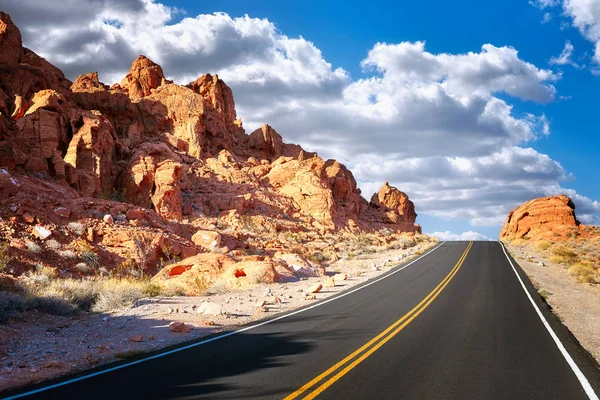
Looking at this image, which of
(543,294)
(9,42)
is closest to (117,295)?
(543,294)

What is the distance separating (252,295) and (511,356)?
1070 centimetres

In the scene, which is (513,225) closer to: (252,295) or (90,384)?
(252,295)

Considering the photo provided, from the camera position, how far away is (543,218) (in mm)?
68062

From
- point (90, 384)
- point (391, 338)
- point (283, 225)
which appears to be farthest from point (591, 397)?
point (283, 225)

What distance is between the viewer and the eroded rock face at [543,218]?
65250 millimetres

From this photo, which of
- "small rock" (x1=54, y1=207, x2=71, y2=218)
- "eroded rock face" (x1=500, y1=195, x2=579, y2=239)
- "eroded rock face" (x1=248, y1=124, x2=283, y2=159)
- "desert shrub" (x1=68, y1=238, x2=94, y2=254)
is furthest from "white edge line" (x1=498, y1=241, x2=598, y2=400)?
"eroded rock face" (x1=248, y1=124, x2=283, y2=159)

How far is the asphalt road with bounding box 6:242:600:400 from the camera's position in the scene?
20.7ft

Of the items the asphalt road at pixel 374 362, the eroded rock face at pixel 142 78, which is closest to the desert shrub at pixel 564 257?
the asphalt road at pixel 374 362

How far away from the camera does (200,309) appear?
13.4 m

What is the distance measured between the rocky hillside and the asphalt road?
10205mm

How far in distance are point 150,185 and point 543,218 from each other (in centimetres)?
5836

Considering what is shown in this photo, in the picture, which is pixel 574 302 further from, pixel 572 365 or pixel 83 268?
pixel 83 268

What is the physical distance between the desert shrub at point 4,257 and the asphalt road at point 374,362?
10.8 m

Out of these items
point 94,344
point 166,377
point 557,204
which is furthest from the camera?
point 557,204
